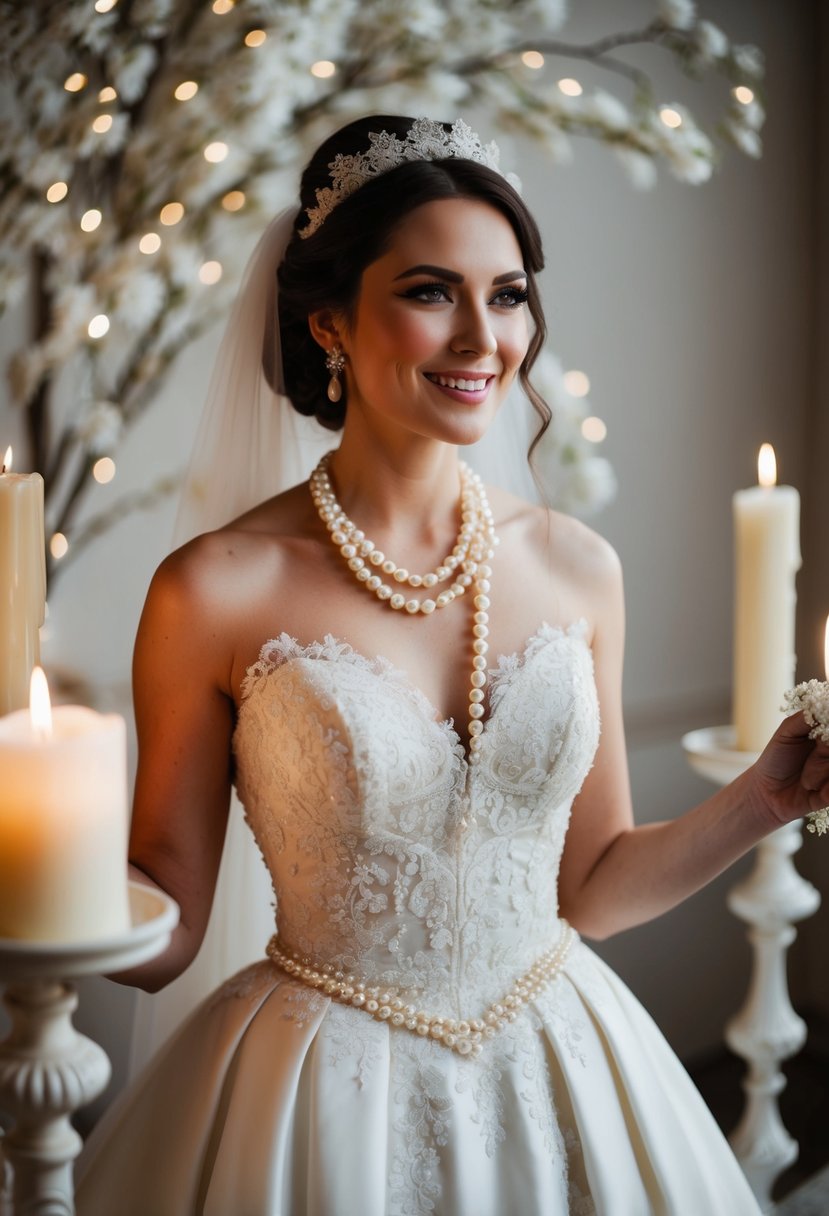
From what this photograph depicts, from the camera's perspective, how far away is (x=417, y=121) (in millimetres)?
1571

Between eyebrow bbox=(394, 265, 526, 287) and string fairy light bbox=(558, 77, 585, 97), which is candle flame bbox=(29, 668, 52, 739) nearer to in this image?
eyebrow bbox=(394, 265, 526, 287)

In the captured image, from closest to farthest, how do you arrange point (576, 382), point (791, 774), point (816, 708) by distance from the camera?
point (816, 708)
point (791, 774)
point (576, 382)

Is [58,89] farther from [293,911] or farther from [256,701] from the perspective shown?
[293,911]

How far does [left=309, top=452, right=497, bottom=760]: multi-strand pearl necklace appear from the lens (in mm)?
1607

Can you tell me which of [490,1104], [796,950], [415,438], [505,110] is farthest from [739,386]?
[490,1104]

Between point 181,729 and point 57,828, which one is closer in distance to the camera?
point 57,828

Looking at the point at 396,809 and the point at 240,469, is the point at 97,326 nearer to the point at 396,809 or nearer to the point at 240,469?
the point at 240,469

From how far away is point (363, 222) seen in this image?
155 cm

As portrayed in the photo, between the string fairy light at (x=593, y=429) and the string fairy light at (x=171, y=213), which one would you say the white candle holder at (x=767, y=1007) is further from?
the string fairy light at (x=171, y=213)

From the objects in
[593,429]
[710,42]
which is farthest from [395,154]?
[593,429]

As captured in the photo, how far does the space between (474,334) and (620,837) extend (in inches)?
29.8

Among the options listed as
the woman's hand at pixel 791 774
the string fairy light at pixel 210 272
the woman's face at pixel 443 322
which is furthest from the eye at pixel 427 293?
the string fairy light at pixel 210 272

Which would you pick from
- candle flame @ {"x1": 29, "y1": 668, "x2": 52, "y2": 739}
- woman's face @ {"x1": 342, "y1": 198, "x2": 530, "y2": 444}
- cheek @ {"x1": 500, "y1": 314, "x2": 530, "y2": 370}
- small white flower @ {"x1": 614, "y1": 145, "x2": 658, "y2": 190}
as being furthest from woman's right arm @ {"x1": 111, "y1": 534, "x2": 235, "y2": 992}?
small white flower @ {"x1": 614, "y1": 145, "x2": 658, "y2": 190}

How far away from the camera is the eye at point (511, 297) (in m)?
1.56
